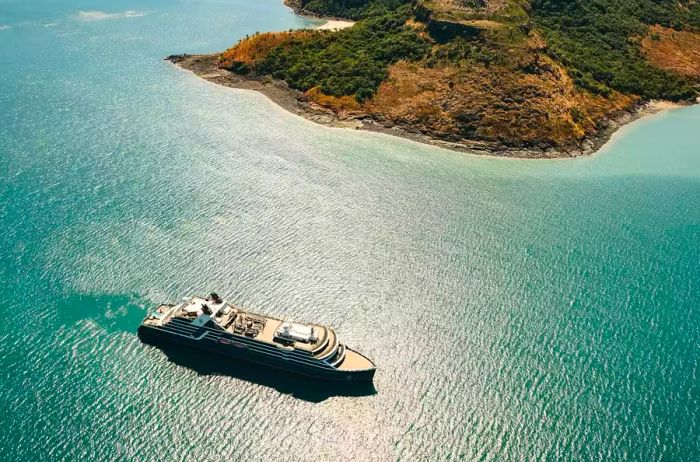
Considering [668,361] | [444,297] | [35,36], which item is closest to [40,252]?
[444,297]

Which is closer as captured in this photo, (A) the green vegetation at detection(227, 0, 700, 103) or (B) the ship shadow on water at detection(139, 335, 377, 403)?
(B) the ship shadow on water at detection(139, 335, 377, 403)

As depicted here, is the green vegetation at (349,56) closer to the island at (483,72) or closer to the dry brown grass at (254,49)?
the island at (483,72)

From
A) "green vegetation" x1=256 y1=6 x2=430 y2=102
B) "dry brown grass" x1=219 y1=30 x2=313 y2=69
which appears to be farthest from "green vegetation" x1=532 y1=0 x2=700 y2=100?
"dry brown grass" x1=219 y1=30 x2=313 y2=69

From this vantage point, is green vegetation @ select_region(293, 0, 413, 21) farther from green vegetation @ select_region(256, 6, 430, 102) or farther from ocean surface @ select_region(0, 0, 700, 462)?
ocean surface @ select_region(0, 0, 700, 462)

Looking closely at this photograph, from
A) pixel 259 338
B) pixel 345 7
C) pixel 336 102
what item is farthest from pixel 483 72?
pixel 345 7

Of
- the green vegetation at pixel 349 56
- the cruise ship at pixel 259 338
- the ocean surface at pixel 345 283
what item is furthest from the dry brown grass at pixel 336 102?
the cruise ship at pixel 259 338
